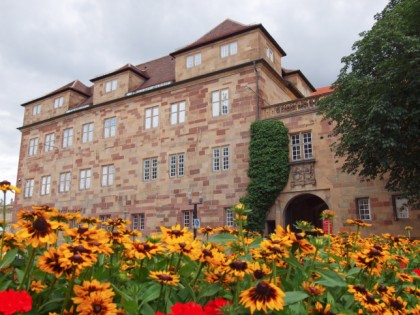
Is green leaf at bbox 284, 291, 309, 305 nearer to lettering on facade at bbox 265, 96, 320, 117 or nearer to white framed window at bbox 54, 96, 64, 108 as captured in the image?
lettering on facade at bbox 265, 96, 320, 117

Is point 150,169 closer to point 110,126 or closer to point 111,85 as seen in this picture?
point 110,126

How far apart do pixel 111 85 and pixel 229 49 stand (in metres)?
11.2

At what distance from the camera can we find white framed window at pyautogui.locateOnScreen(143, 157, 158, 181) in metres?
27.1

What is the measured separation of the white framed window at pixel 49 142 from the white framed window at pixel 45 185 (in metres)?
2.63

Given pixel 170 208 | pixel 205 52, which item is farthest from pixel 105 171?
pixel 205 52

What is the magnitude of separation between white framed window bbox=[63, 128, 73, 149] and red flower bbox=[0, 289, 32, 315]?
3305 centimetres

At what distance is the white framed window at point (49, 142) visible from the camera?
112ft

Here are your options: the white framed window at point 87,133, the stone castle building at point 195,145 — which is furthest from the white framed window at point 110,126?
the white framed window at point 87,133

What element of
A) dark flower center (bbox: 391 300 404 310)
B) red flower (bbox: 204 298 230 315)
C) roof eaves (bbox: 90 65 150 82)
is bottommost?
dark flower center (bbox: 391 300 404 310)

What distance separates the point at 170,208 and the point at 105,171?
24.4 feet

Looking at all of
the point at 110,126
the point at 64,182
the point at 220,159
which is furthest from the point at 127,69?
the point at 220,159

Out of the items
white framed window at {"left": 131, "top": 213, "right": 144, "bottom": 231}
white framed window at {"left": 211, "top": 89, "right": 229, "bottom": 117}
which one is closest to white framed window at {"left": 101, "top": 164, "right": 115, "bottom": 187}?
white framed window at {"left": 131, "top": 213, "right": 144, "bottom": 231}

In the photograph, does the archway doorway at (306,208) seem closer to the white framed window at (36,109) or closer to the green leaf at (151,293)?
the green leaf at (151,293)

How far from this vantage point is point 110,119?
30672 mm
